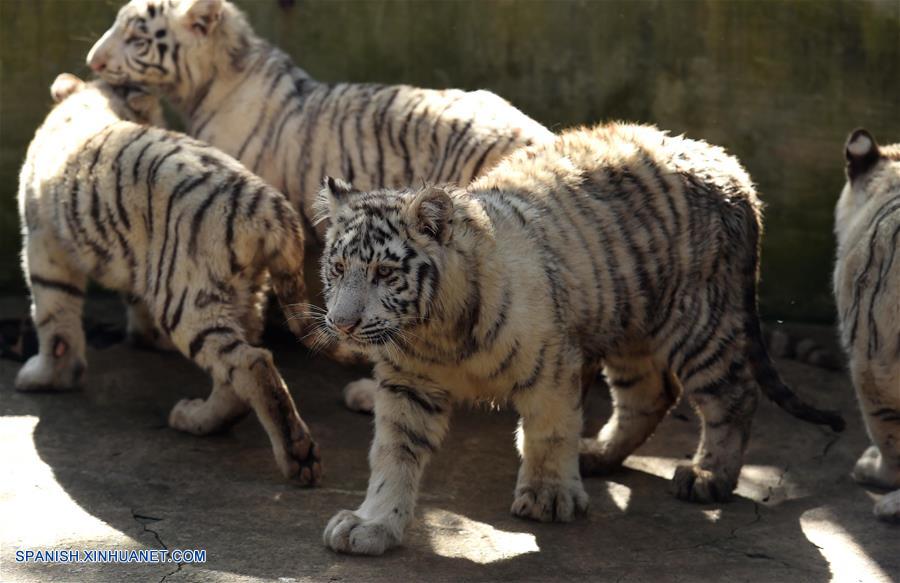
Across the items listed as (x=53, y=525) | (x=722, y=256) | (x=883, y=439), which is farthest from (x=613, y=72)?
(x=53, y=525)

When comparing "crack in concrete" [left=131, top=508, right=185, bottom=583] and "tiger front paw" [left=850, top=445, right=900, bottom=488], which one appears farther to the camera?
"tiger front paw" [left=850, top=445, right=900, bottom=488]

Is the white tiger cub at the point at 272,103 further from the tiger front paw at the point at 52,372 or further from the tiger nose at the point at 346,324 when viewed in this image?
the tiger nose at the point at 346,324

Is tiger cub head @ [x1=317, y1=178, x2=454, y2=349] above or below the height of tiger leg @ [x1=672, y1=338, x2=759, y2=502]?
above

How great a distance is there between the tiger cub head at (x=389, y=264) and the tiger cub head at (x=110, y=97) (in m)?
2.06

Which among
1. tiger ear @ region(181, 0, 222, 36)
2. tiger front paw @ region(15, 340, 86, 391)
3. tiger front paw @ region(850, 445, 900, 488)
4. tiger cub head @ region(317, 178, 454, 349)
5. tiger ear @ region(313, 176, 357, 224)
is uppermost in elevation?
tiger ear @ region(181, 0, 222, 36)

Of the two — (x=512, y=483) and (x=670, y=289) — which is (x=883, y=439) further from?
(x=512, y=483)

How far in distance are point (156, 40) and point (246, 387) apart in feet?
6.77

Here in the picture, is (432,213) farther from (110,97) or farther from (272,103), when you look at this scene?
(110,97)

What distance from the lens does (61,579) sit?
11.6ft

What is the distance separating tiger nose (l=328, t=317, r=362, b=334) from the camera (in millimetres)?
3740

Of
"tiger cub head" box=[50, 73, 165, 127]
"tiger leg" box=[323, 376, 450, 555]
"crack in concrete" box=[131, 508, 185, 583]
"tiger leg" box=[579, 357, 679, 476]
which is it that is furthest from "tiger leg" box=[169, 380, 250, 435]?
"tiger cub head" box=[50, 73, 165, 127]

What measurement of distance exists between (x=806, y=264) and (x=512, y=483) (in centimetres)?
234

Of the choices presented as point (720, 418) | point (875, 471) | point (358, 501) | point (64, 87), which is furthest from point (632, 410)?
point (64, 87)

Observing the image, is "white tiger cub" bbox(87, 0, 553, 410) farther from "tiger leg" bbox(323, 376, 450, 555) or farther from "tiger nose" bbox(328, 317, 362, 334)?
"tiger nose" bbox(328, 317, 362, 334)
